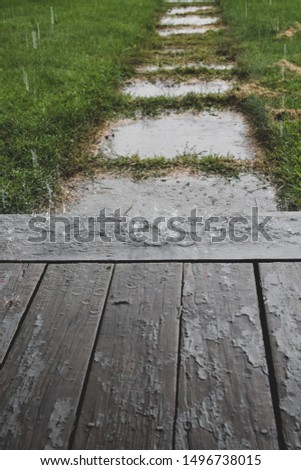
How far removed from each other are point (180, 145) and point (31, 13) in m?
5.06

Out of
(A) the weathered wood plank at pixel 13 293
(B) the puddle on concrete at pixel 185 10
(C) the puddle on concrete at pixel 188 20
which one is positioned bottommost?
(C) the puddle on concrete at pixel 188 20

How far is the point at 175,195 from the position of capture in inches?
96.9

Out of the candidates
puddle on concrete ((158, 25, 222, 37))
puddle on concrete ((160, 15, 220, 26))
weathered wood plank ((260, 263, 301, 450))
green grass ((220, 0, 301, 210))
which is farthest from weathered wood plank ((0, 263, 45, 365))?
puddle on concrete ((160, 15, 220, 26))

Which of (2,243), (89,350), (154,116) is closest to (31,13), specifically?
(154,116)

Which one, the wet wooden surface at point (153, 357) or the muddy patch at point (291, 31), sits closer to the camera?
the wet wooden surface at point (153, 357)

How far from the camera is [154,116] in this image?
360cm

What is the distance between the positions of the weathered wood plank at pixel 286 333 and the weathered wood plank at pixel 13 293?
580mm

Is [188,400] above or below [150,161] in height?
above

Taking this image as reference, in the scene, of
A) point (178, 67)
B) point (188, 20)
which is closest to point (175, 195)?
point (178, 67)

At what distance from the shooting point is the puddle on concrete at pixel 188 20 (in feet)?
22.2

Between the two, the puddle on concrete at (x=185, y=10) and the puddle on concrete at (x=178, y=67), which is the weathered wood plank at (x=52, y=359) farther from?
the puddle on concrete at (x=185, y=10)

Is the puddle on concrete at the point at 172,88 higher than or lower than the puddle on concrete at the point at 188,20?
lower

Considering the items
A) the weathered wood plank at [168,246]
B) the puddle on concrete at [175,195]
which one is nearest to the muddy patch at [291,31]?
the puddle on concrete at [175,195]
